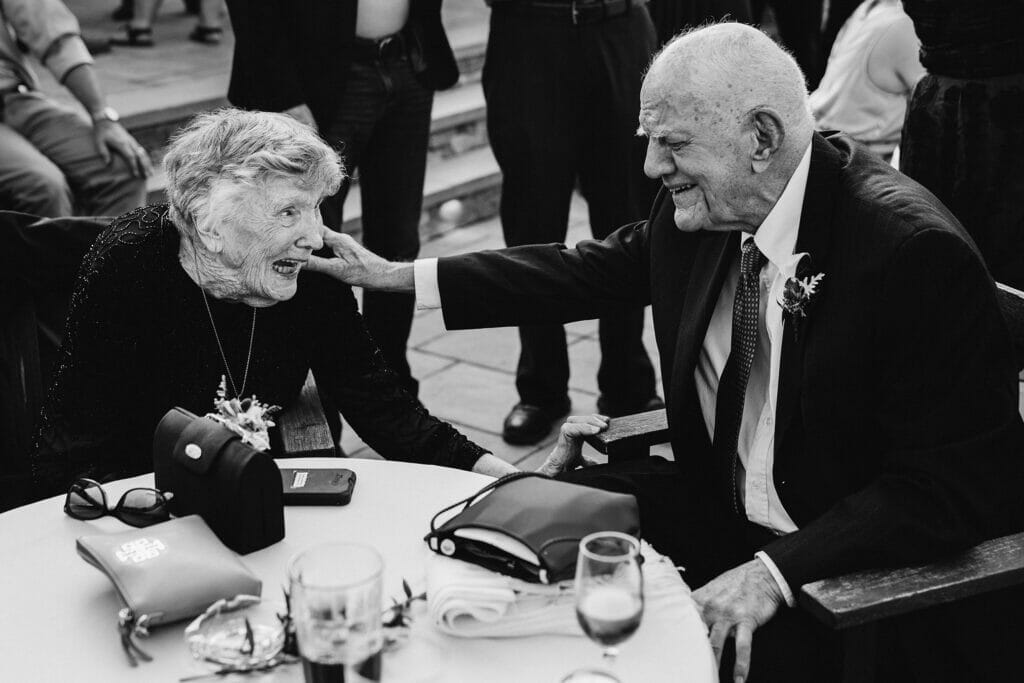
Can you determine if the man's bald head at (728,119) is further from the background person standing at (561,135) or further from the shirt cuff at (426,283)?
the background person standing at (561,135)

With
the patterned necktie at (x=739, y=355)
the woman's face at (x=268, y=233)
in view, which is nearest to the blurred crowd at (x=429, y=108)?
the woman's face at (x=268, y=233)

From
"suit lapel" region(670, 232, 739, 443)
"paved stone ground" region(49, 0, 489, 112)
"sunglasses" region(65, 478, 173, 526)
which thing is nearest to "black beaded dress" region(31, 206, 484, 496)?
"sunglasses" region(65, 478, 173, 526)

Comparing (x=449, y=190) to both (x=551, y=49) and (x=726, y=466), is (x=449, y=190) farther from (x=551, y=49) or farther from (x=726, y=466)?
(x=726, y=466)

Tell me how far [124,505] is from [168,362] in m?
0.56

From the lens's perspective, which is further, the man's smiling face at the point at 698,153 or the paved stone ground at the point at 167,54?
the paved stone ground at the point at 167,54

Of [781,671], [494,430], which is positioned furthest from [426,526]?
[494,430]

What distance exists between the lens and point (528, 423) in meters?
3.90

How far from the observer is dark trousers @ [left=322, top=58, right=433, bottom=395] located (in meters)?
3.70

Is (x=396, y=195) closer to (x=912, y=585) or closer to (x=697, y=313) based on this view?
(x=697, y=313)

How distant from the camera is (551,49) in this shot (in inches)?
146

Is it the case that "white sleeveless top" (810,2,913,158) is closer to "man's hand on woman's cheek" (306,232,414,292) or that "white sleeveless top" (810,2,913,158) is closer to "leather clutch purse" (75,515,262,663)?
"man's hand on woman's cheek" (306,232,414,292)

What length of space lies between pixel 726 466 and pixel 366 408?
790 mm

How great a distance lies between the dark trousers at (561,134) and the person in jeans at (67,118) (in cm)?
128

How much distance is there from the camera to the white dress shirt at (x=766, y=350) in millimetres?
2166
